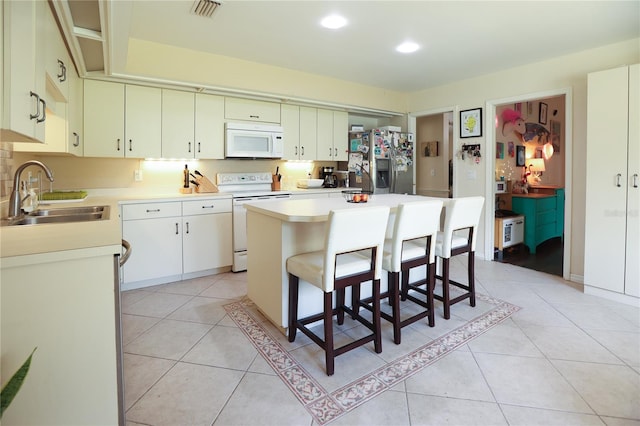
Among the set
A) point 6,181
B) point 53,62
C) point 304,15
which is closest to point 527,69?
point 304,15

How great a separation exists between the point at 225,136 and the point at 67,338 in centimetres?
305

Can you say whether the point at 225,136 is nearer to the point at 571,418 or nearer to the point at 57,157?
the point at 57,157

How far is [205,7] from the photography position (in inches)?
107

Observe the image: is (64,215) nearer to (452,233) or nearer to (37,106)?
(37,106)

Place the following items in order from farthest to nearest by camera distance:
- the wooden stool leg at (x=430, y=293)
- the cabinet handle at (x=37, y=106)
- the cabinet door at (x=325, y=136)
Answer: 1. the cabinet door at (x=325, y=136)
2. the wooden stool leg at (x=430, y=293)
3. the cabinet handle at (x=37, y=106)

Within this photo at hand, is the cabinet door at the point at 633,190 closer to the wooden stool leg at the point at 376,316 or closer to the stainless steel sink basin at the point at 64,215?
the wooden stool leg at the point at 376,316

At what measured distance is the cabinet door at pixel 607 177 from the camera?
9.89 ft

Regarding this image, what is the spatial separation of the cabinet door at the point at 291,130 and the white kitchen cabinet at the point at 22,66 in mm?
2894

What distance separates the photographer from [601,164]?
315 cm

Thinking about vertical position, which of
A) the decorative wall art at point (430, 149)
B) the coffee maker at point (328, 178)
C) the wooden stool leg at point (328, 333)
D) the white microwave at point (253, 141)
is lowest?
the wooden stool leg at point (328, 333)

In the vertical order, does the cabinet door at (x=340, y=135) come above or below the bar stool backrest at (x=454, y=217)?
above

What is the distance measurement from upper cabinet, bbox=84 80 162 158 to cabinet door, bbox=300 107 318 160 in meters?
1.73

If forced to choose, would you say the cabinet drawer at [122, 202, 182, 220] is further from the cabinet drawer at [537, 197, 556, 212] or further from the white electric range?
the cabinet drawer at [537, 197, 556, 212]

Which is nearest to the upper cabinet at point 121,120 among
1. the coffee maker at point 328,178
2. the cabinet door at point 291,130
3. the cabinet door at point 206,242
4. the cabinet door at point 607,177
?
the cabinet door at point 206,242
